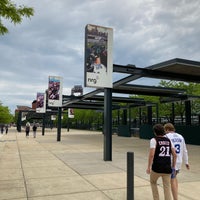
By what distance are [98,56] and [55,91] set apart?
10134 millimetres

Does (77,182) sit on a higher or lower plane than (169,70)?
lower

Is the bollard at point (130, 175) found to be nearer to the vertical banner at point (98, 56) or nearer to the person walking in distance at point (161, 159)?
the person walking in distance at point (161, 159)

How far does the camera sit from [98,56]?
1154 centimetres

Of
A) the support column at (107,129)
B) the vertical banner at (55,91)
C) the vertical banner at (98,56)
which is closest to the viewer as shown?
the vertical banner at (98,56)

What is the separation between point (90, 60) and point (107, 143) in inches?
155

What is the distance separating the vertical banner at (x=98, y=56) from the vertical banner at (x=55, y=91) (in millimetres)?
9870

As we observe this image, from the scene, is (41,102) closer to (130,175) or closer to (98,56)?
(98,56)

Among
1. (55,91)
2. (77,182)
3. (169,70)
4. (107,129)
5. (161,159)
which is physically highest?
(169,70)

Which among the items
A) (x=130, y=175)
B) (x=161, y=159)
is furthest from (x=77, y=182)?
(x=161, y=159)

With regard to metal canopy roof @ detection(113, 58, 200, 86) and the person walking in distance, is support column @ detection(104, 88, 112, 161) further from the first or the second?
the person walking in distance

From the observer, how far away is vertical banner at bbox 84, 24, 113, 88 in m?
11.2

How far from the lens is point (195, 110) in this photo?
1395 inches

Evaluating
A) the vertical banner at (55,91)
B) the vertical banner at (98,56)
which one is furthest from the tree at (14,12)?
the vertical banner at (55,91)

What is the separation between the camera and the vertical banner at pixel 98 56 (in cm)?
1116
